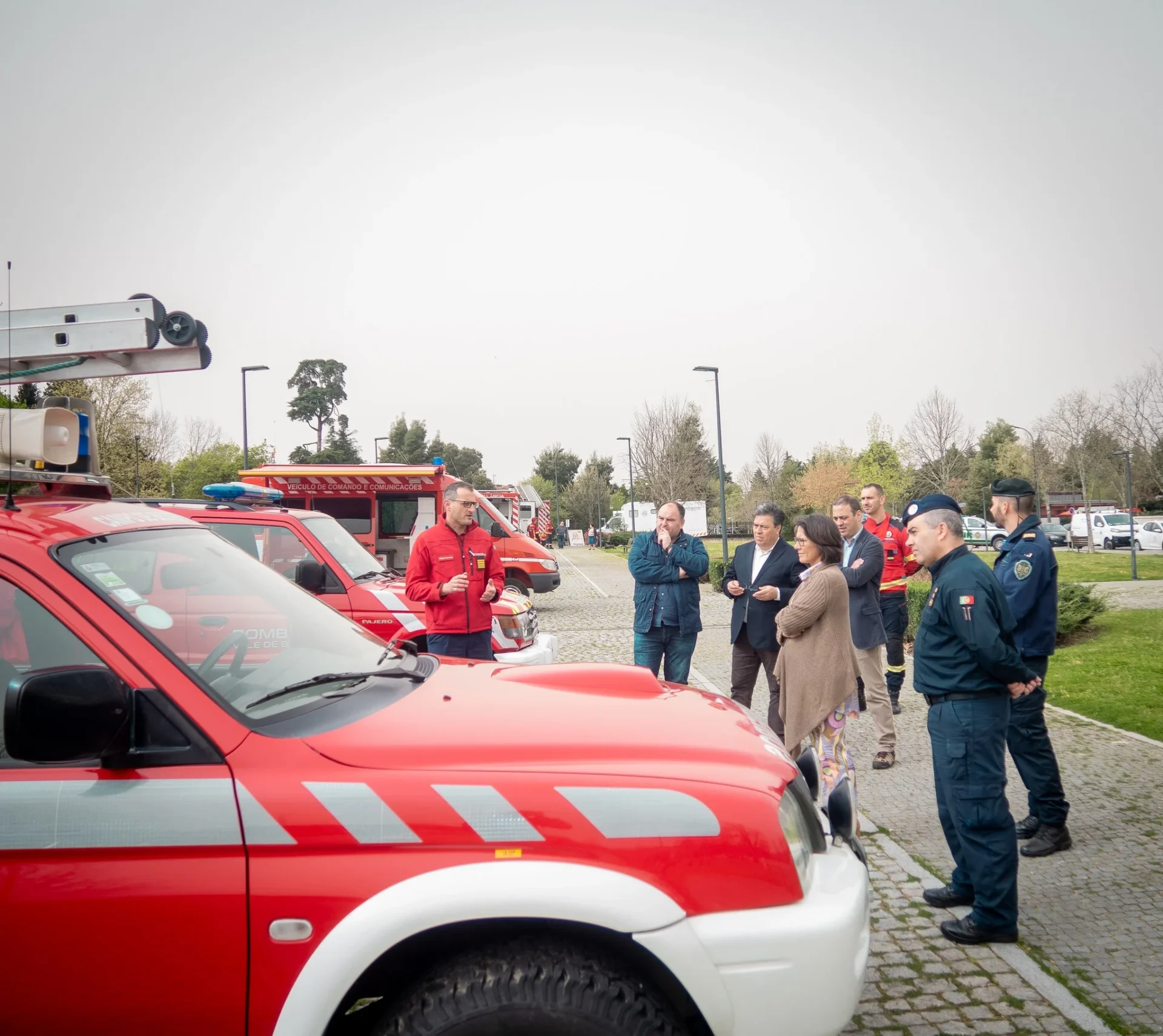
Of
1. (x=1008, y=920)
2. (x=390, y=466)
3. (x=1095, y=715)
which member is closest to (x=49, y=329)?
(x=1008, y=920)

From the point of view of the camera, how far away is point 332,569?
834cm

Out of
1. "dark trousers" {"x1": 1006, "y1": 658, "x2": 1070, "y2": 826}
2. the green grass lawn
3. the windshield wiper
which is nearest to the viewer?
the windshield wiper

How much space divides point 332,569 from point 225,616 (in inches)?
215

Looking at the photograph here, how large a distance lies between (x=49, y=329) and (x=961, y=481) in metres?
55.4

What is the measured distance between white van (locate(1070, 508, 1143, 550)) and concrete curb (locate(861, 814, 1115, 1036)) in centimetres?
3894

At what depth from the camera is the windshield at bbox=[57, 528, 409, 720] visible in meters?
2.35

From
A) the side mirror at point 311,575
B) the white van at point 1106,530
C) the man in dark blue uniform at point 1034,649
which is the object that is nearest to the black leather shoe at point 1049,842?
the man in dark blue uniform at point 1034,649

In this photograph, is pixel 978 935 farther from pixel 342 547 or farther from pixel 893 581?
pixel 342 547

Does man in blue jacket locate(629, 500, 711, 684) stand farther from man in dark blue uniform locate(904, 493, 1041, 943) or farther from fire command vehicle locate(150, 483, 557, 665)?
man in dark blue uniform locate(904, 493, 1041, 943)

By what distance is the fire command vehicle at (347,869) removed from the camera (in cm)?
204

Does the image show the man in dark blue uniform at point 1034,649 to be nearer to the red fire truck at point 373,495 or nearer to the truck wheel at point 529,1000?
the truck wheel at point 529,1000

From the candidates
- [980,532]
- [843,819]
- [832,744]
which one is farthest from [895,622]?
[980,532]

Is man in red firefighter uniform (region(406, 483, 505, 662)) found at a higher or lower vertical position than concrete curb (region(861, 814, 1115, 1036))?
higher

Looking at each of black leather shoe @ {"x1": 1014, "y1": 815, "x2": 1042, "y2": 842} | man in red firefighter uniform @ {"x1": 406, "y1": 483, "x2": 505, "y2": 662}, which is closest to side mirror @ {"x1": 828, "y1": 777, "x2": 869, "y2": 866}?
black leather shoe @ {"x1": 1014, "y1": 815, "x2": 1042, "y2": 842}
